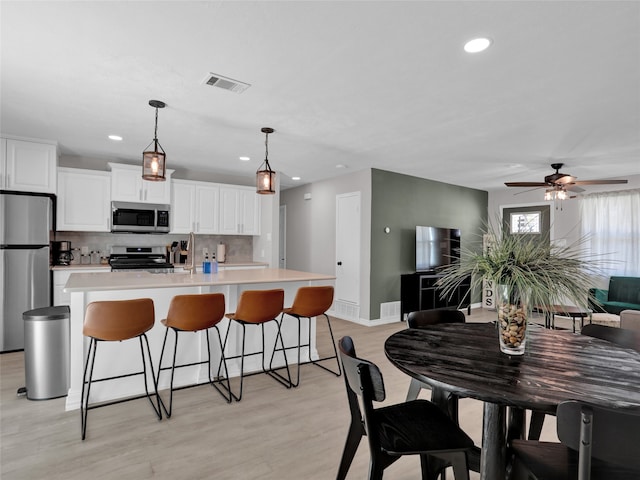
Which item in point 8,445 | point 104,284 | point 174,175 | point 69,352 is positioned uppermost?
point 174,175

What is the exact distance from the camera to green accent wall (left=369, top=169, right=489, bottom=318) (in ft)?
19.6

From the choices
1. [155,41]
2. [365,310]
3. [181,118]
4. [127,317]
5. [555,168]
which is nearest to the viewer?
[155,41]

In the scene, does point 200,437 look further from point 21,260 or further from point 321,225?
point 321,225

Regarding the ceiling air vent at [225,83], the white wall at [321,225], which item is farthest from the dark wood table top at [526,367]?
the white wall at [321,225]

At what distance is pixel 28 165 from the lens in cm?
435

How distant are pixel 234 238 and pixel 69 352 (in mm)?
3680

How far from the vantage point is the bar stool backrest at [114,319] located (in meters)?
2.45

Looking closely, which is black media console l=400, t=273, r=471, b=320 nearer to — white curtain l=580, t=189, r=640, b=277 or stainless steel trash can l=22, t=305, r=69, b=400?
white curtain l=580, t=189, r=640, b=277

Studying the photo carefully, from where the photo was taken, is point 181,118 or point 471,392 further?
point 181,118

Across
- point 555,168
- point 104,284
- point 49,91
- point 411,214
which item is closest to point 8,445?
point 104,284

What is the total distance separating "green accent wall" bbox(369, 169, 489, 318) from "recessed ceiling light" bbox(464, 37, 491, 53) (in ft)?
11.9

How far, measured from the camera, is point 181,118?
11.8ft

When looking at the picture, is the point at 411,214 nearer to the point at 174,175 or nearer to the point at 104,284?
the point at 174,175

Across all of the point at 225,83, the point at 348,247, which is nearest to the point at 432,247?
the point at 348,247
